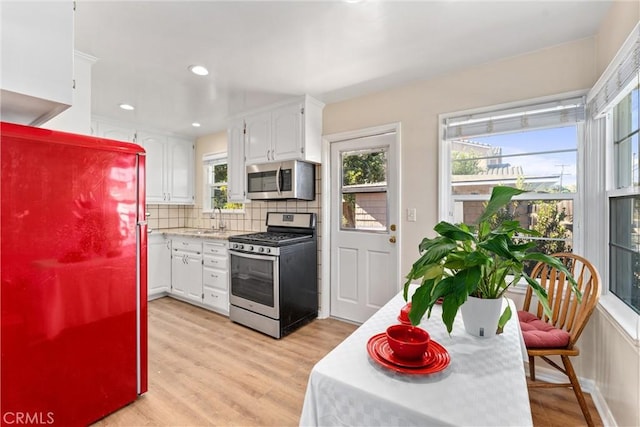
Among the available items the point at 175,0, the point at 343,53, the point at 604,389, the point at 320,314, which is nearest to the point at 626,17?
the point at 343,53

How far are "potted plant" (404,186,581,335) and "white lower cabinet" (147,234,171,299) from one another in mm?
3716

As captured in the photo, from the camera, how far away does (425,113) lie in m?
2.59

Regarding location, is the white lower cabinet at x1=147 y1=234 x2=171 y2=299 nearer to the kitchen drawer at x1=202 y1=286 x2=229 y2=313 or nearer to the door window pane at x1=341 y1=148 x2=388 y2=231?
the kitchen drawer at x1=202 y1=286 x2=229 y2=313

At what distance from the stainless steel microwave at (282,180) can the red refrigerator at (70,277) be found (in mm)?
1485

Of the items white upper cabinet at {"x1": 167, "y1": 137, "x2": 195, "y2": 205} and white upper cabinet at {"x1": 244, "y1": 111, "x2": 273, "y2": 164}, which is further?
white upper cabinet at {"x1": 167, "y1": 137, "x2": 195, "y2": 205}

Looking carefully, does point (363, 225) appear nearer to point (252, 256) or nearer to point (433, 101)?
point (252, 256)

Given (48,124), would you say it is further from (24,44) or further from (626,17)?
(626,17)

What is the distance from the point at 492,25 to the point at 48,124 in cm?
288

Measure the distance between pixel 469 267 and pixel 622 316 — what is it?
1342mm

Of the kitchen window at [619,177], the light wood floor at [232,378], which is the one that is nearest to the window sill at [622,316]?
the kitchen window at [619,177]

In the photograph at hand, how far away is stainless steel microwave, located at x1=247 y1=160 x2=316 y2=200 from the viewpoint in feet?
10.0

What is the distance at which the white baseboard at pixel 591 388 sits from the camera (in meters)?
1.63

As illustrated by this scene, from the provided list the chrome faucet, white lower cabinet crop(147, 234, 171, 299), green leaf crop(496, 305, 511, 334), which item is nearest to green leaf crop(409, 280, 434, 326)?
green leaf crop(496, 305, 511, 334)

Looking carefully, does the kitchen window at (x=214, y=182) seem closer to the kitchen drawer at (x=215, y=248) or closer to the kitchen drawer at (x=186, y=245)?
the kitchen drawer at (x=186, y=245)
